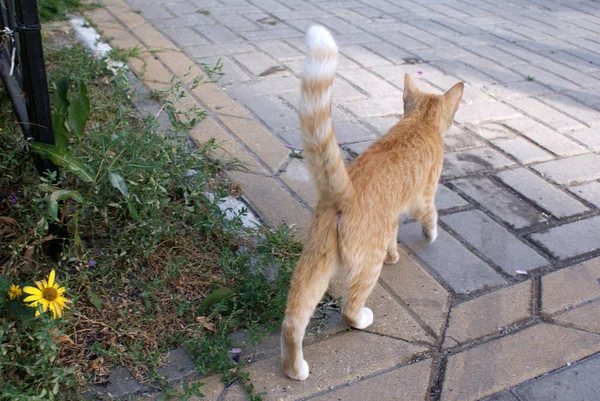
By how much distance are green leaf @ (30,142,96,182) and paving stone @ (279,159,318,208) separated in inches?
51.7

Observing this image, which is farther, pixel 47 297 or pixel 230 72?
pixel 230 72

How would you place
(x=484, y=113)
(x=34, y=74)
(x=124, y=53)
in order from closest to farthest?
(x=34, y=74), (x=484, y=113), (x=124, y=53)

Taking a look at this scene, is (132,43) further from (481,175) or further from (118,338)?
(118,338)

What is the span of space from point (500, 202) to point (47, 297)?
262 cm

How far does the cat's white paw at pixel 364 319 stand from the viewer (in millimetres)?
2555

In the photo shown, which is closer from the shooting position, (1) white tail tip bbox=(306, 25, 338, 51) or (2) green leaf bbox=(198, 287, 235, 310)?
(1) white tail tip bbox=(306, 25, 338, 51)

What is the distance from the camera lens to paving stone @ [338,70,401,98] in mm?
5004

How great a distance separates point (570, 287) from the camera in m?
2.98

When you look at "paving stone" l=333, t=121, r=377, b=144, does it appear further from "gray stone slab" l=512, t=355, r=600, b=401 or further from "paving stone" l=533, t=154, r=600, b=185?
"gray stone slab" l=512, t=355, r=600, b=401

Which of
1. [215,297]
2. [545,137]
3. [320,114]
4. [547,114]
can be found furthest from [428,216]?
[547,114]

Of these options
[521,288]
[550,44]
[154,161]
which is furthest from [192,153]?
[550,44]

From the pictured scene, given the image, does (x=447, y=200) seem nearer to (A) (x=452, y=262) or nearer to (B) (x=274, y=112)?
(A) (x=452, y=262)

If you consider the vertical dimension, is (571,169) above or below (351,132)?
above

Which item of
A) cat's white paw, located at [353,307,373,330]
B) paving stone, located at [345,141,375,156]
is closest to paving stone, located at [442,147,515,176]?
paving stone, located at [345,141,375,156]
